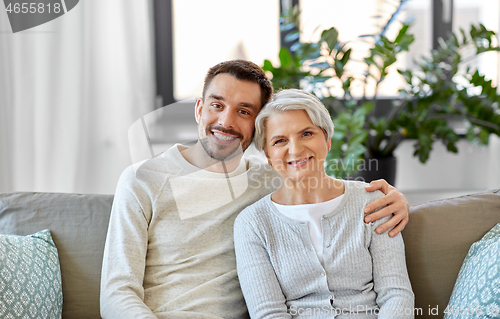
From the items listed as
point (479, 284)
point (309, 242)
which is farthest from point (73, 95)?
point (479, 284)

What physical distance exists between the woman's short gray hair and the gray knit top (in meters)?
0.26

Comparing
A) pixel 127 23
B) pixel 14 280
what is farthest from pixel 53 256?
pixel 127 23

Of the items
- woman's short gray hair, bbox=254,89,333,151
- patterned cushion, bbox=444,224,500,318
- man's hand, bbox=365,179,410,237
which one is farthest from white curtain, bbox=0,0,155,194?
patterned cushion, bbox=444,224,500,318

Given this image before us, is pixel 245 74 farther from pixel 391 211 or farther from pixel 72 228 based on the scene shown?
pixel 72 228

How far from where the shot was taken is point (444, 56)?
92.4 inches

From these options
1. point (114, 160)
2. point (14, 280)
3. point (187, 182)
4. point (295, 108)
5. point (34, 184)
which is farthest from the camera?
point (114, 160)

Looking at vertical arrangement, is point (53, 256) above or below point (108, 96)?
below

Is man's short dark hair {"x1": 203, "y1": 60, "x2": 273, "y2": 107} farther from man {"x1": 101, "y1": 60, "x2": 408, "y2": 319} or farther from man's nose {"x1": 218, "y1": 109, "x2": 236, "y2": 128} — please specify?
man's nose {"x1": 218, "y1": 109, "x2": 236, "y2": 128}

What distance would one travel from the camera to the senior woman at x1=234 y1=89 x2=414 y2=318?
4.08 ft

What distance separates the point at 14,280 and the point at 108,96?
1.29 meters

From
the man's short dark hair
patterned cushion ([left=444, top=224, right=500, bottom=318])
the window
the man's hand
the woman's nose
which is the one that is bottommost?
patterned cushion ([left=444, top=224, right=500, bottom=318])

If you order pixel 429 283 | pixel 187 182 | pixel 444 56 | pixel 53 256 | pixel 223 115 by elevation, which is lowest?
pixel 429 283

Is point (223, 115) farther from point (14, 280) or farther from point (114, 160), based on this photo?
point (114, 160)

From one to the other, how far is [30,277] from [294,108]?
91 cm
